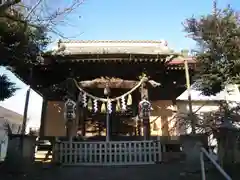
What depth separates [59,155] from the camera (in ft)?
32.0

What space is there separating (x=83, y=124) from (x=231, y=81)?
7590 millimetres

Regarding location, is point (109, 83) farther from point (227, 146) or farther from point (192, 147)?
point (227, 146)

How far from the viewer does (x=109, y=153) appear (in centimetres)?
1002

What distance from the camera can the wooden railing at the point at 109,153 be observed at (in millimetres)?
9891

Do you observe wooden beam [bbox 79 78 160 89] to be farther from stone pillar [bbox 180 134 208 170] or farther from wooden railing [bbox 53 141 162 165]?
stone pillar [bbox 180 134 208 170]

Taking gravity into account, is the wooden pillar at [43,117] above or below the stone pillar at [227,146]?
above

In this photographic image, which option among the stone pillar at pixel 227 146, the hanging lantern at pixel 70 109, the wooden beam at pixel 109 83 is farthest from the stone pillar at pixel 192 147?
the hanging lantern at pixel 70 109

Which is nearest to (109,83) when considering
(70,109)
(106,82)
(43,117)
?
(106,82)

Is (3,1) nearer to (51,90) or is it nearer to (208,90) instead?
(51,90)

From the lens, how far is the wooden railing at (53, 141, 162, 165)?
989 cm

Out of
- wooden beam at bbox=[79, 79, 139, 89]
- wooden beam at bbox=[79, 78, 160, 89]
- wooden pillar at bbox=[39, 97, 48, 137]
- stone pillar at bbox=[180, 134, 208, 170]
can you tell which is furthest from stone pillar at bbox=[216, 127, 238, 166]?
wooden pillar at bbox=[39, 97, 48, 137]

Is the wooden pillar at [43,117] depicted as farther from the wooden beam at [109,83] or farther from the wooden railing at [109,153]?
the wooden railing at [109,153]

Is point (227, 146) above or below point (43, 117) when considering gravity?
below

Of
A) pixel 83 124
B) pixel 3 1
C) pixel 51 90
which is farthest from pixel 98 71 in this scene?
pixel 3 1
